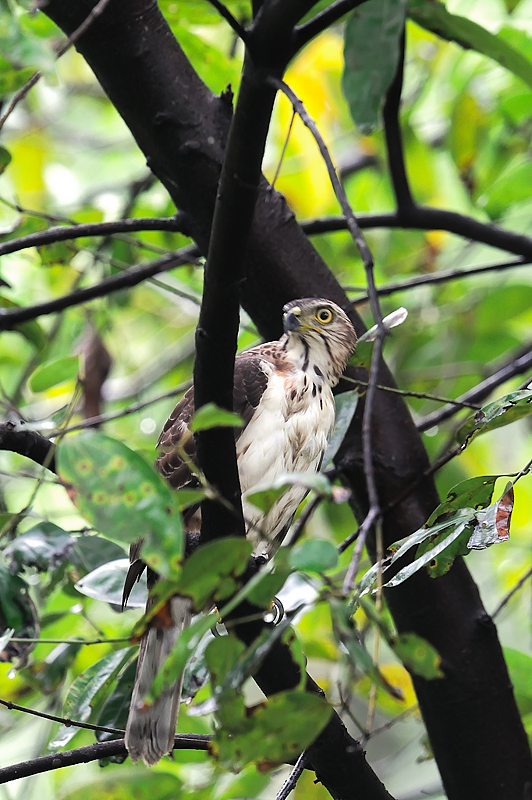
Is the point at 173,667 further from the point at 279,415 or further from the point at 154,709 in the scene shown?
the point at 279,415

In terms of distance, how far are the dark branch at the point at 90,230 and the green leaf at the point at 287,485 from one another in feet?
4.17

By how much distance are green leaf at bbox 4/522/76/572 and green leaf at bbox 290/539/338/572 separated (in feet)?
4.27

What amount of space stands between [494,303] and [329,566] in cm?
281

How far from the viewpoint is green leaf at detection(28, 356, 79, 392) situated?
267 centimetres

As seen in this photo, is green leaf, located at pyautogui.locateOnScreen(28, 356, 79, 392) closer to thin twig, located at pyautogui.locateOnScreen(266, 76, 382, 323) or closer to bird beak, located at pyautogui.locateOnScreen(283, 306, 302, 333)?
bird beak, located at pyautogui.locateOnScreen(283, 306, 302, 333)

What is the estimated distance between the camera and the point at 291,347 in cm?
→ 283

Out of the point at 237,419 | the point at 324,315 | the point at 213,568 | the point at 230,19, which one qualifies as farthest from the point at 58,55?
the point at 213,568

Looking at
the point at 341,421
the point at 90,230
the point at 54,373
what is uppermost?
the point at 90,230

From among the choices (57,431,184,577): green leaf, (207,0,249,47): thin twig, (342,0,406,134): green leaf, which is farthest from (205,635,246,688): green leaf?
(342,0,406,134): green leaf

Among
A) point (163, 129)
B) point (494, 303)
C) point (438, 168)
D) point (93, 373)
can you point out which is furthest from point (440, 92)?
point (163, 129)

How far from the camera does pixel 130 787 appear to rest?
1288 mm

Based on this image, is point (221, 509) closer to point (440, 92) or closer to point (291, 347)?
point (291, 347)

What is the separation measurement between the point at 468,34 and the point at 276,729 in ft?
6.92

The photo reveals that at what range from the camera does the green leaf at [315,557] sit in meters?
1.01
